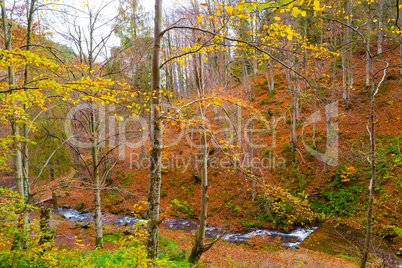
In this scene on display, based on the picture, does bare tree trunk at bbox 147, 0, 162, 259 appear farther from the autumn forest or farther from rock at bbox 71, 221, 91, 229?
rock at bbox 71, 221, 91, 229

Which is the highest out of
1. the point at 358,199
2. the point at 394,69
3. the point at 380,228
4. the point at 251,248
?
the point at 394,69

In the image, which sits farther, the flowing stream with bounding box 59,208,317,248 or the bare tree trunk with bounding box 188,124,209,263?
the flowing stream with bounding box 59,208,317,248

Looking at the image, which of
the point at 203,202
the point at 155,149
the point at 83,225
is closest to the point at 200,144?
the point at 203,202

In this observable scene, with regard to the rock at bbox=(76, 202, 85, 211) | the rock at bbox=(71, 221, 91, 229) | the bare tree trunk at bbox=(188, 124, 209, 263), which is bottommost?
the rock at bbox=(76, 202, 85, 211)

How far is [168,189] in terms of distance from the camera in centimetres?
1512

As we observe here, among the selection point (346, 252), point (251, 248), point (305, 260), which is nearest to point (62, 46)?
point (251, 248)

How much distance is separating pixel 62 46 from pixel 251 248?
10016 mm

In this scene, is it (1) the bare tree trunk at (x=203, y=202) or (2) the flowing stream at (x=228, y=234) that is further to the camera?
(2) the flowing stream at (x=228, y=234)

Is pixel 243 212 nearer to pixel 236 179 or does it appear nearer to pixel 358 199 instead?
pixel 236 179

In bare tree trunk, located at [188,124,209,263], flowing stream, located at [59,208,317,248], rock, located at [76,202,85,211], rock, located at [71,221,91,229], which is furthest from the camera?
A: rock, located at [76,202,85,211]

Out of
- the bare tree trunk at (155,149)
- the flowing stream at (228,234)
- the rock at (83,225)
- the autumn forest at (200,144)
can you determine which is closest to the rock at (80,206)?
the autumn forest at (200,144)

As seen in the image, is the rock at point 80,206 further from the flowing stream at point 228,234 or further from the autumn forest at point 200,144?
the flowing stream at point 228,234

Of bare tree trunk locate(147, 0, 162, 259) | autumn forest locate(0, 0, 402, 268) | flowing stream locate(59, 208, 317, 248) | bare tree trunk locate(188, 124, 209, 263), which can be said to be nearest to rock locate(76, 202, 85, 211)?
autumn forest locate(0, 0, 402, 268)

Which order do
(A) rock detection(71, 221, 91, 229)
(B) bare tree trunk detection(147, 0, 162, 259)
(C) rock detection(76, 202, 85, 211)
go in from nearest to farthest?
(B) bare tree trunk detection(147, 0, 162, 259)
(A) rock detection(71, 221, 91, 229)
(C) rock detection(76, 202, 85, 211)
